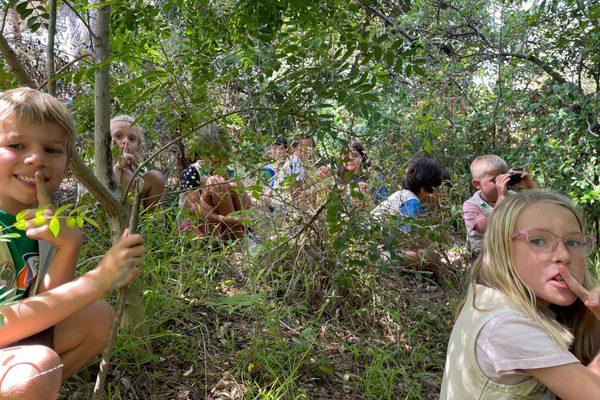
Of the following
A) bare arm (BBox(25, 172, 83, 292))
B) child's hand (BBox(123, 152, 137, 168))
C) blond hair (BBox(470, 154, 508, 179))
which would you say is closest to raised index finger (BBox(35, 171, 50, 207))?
bare arm (BBox(25, 172, 83, 292))

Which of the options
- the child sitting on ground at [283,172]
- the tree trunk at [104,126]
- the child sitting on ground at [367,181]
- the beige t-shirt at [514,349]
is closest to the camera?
the beige t-shirt at [514,349]

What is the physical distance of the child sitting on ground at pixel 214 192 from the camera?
116 inches

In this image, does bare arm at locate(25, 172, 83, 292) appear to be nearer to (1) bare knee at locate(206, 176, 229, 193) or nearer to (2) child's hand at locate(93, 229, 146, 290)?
(2) child's hand at locate(93, 229, 146, 290)

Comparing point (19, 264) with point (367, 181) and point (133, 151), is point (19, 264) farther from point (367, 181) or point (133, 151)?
point (367, 181)

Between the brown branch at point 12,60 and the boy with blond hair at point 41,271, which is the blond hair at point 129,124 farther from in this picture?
the boy with blond hair at point 41,271

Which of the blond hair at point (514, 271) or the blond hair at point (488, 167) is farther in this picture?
the blond hair at point (488, 167)

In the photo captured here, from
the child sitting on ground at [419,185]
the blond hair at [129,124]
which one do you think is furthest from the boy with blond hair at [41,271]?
the child sitting on ground at [419,185]

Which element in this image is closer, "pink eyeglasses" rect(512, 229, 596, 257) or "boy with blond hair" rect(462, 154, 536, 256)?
"pink eyeglasses" rect(512, 229, 596, 257)

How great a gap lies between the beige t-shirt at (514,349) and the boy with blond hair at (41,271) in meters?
1.05

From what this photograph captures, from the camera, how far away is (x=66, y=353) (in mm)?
1907

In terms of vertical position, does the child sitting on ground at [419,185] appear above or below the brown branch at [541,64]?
below

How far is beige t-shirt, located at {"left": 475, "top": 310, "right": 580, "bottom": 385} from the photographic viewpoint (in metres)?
1.62

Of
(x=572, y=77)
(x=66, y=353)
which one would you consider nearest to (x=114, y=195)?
(x=66, y=353)

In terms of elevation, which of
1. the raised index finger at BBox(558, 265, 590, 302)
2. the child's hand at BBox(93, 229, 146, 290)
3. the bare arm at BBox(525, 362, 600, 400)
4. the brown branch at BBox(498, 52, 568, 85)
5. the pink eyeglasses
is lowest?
the bare arm at BBox(525, 362, 600, 400)
